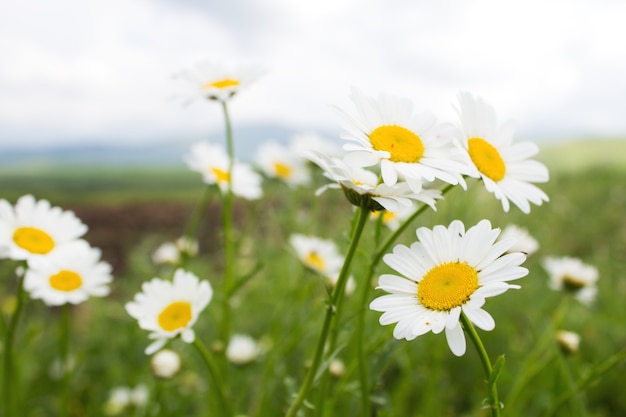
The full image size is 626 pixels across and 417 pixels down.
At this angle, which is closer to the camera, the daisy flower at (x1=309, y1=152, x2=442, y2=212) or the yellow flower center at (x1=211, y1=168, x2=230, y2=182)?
the daisy flower at (x1=309, y1=152, x2=442, y2=212)

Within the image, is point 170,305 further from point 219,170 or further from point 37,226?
point 219,170

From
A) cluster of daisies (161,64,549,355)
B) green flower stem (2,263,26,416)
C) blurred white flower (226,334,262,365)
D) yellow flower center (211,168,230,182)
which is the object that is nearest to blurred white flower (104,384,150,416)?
blurred white flower (226,334,262,365)

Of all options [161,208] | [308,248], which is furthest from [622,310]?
[161,208]

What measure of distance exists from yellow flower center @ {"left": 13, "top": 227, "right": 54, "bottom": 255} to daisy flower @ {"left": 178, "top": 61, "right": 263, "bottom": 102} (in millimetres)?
463

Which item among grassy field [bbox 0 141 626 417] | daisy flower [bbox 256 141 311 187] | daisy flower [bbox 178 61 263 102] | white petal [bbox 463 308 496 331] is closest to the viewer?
A: white petal [bbox 463 308 496 331]

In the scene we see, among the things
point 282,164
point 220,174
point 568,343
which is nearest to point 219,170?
point 220,174

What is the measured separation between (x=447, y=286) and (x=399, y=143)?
9.4 inches

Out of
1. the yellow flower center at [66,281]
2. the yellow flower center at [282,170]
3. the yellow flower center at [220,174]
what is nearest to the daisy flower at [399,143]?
the yellow flower center at [220,174]

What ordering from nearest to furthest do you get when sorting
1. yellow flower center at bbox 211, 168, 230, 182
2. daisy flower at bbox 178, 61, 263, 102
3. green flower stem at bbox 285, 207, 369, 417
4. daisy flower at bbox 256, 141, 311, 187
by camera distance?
green flower stem at bbox 285, 207, 369, 417 → daisy flower at bbox 178, 61, 263, 102 → yellow flower center at bbox 211, 168, 230, 182 → daisy flower at bbox 256, 141, 311, 187

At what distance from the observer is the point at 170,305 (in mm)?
1168

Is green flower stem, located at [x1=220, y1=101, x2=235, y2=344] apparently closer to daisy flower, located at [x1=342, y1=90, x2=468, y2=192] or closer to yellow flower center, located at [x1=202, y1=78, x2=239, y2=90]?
yellow flower center, located at [x1=202, y1=78, x2=239, y2=90]

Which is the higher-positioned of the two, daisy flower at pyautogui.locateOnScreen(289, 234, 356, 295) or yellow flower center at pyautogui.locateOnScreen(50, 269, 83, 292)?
daisy flower at pyautogui.locateOnScreen(289, 234, 356, 295)

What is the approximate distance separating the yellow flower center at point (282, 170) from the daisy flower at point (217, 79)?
75cm

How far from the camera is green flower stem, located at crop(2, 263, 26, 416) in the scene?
3.52 feet
